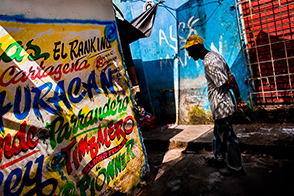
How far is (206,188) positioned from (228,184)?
0.28 metres

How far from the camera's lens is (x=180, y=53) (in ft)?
18.3

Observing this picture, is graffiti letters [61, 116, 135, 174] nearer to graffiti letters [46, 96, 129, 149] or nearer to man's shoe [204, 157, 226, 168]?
graffiti letters [46, 96, 129, 149]

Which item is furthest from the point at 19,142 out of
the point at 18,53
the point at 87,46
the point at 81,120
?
the point at 87,46

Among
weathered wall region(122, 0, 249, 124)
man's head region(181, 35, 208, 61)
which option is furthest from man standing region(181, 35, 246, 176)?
weathered wall region(122, 0, 249, 124)

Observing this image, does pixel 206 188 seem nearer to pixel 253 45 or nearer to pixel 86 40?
pixel 86 40

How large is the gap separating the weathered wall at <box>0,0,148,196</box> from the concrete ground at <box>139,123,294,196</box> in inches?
23.2

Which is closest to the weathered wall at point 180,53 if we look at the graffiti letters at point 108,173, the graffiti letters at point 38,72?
the graffiti letters at point 108,173

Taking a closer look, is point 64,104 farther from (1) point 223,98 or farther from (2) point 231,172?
(2) point 231,172

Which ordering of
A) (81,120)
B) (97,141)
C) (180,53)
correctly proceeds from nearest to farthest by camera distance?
(81,120)
(97,141)
(180,53)

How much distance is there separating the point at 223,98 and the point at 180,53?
2.80m

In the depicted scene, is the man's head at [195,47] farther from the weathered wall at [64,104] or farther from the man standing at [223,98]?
the weathered wall at [64,104]

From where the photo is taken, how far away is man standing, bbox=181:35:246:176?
2.90m

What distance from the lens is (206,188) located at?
2.89m

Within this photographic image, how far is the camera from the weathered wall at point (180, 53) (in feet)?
15.9
